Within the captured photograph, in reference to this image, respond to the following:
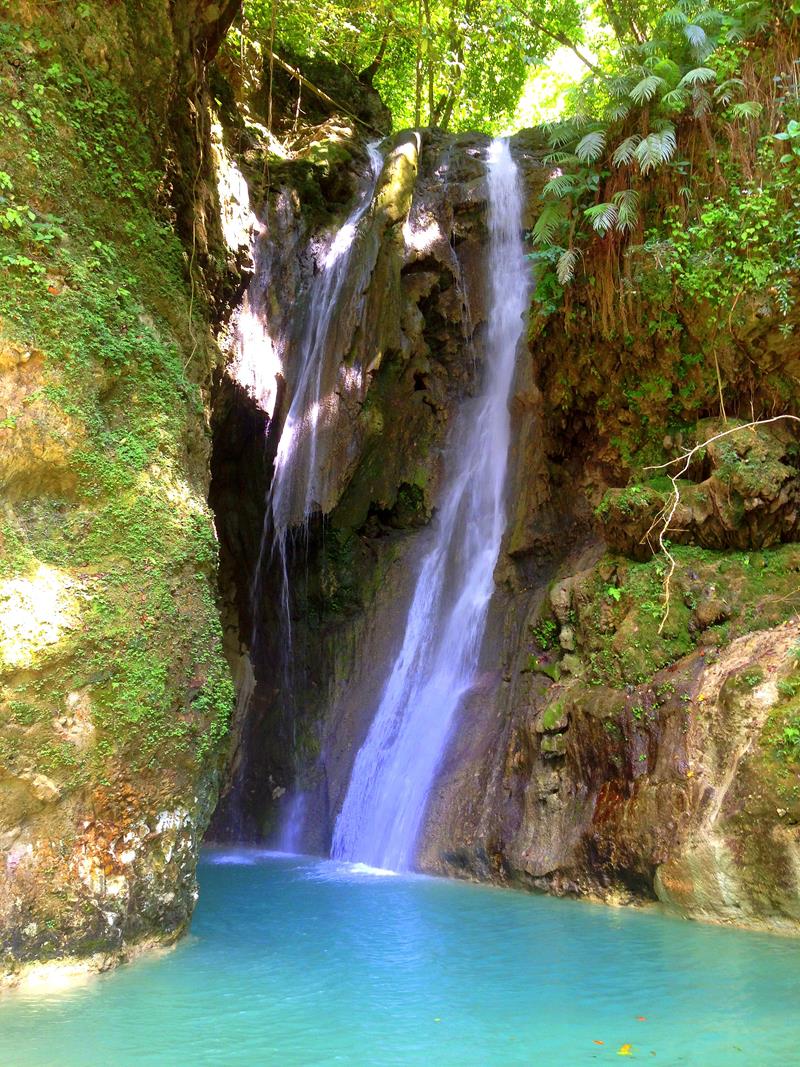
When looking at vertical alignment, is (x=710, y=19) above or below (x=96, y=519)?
above

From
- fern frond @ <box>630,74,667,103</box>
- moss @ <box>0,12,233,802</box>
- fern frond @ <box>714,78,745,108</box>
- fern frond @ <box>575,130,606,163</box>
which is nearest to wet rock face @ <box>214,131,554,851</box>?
fern frond @ <box>575,130,606,163</box>

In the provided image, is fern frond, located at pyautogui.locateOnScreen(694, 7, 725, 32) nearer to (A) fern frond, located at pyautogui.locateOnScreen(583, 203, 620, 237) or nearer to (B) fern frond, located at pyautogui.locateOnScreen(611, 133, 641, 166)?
(B) fern frond, located at pyautogui.locateOnScreen(611, 133, 641, 166)

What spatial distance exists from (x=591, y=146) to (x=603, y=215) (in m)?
1.17

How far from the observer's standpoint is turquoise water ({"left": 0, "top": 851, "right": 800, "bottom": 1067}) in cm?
460

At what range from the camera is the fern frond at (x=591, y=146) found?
35.7ft

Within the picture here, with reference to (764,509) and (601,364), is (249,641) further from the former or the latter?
(764,509)

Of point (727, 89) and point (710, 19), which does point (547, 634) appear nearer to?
point (727, 89)

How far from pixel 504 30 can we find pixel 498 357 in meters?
6.88

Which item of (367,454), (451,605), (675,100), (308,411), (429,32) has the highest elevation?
(429,32)

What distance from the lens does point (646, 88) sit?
33.1 ft

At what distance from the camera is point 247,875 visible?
10.2 metres

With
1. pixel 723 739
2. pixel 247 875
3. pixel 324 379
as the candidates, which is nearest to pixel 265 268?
pixel 324 379

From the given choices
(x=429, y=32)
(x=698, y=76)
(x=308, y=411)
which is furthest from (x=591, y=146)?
(x=308, y=411)

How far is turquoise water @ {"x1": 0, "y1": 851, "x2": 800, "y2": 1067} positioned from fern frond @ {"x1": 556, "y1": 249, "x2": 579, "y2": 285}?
24.3 ft
